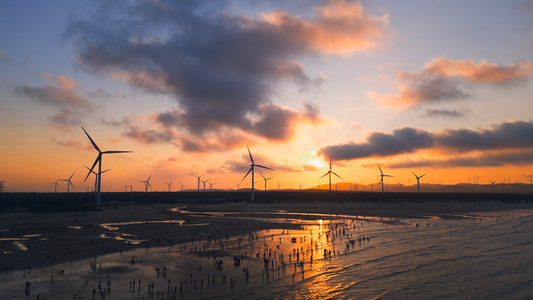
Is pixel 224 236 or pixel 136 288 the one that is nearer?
pixel 136 288

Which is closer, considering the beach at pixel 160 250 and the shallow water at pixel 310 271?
the shallow water at pixel 310 271

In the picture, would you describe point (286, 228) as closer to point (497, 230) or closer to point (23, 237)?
point (497, 230)

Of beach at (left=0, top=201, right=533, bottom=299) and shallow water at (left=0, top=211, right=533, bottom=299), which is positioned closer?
shallow water at (left=0, top=211, right=533, bottom=299)

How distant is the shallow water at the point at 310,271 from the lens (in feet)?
113

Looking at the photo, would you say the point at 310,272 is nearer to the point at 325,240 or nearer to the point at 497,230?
the point at 325,240

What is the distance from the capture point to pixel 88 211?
394ft

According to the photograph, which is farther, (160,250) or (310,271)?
(160,250)

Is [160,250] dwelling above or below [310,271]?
above

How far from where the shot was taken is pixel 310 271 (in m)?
42.9

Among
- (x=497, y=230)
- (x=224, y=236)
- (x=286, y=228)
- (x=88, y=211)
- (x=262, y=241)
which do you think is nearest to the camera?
(x=262, y=241)

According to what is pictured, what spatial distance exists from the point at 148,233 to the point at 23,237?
A: 22357 mm

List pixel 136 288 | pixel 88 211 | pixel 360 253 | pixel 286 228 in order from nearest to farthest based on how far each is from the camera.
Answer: pixel 136 288 → pixel 360 253 → pixel 286 228 → pixel 88 211

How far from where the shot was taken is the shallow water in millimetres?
34406

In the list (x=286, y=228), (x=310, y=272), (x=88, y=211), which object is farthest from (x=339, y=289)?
(x=88, y=211)
